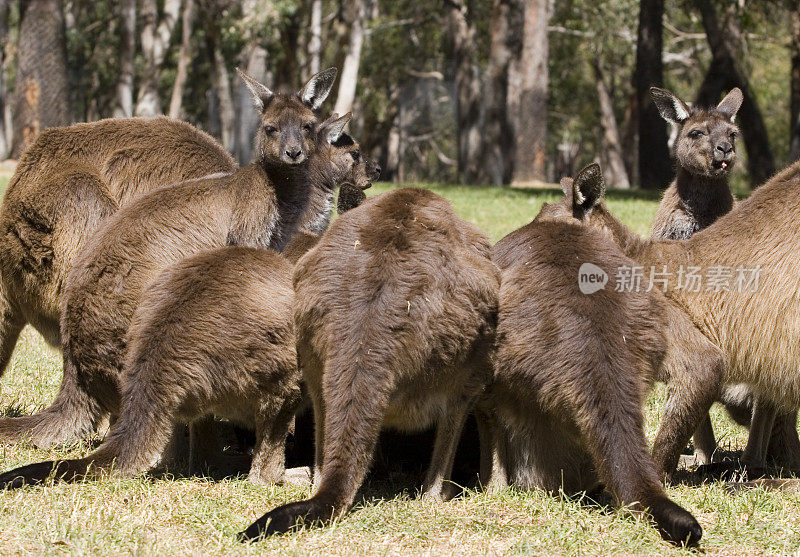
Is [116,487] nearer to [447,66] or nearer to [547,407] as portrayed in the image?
[547,407]

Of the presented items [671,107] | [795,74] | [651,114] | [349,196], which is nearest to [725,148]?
[671,107]

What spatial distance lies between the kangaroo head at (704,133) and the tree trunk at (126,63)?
66.3 feet

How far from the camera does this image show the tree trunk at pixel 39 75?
16.1 m

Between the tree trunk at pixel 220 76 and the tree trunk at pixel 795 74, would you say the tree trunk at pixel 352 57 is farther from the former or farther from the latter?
the tree trunk at pixel 795 74

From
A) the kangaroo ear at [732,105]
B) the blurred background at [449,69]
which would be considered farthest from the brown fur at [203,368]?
the blurred background at [449,69]

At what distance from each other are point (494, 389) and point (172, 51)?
3774 centimetres

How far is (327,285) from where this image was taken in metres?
4.35

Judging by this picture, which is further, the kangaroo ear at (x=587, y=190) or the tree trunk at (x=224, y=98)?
the tree trunk at (x=224, y=98)

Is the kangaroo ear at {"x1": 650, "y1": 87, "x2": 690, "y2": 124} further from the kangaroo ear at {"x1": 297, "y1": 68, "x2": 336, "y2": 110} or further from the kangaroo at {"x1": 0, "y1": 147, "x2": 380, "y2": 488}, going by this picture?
the kangaroo at {"x1": 0, "y1": 147, "x2": 380, "y2": 488}

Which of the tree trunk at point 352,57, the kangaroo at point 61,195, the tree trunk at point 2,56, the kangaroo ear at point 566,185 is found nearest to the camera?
the kangaroo ear at point 566,185

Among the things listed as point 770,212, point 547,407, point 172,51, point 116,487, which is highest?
point 172,51

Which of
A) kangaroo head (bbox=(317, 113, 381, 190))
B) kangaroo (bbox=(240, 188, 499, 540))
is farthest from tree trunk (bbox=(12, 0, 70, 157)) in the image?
kangaroo (bbox=(240, 188, 499, 540))

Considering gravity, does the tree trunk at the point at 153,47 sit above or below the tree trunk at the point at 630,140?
above

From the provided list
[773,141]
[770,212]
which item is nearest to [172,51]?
[773,141]
